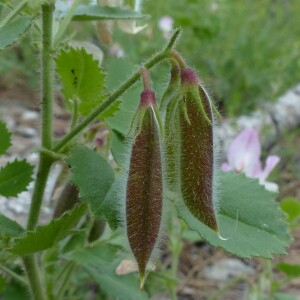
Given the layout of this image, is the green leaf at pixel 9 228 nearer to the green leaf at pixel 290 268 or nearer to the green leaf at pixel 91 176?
the green leaf at pixel 91 176

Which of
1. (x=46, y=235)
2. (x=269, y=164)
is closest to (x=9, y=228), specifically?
(x=46, y=235)

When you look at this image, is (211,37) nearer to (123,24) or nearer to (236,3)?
(236,3)

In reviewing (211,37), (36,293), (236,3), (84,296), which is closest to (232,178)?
(36,293)

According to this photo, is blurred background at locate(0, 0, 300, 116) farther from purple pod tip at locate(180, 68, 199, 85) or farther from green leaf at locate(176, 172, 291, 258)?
purple pod tip at locate(180, 68, 199, 85)

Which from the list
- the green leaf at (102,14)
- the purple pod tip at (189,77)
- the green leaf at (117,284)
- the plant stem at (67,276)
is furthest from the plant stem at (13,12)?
the green leaf at (117,284)

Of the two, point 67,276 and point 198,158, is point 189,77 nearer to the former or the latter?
point 198,158
